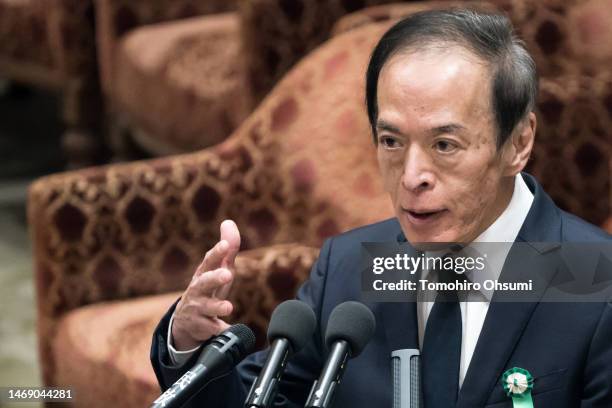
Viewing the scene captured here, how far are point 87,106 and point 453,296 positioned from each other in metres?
3.80

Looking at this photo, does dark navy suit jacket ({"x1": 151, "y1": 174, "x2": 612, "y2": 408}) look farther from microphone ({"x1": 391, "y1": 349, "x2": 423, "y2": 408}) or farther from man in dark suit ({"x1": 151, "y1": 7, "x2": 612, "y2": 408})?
microphone ({"x1": 391, "y1": 349, "x2": 423, "y2": 408})

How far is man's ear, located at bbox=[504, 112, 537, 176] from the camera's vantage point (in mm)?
1655

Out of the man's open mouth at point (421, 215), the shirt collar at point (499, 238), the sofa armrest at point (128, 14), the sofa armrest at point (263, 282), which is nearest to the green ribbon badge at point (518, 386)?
the shirt collar at point (499, 238)

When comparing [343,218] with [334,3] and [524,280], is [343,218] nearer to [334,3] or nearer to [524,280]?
[334,3]

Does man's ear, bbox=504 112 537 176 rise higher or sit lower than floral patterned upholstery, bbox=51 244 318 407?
higher

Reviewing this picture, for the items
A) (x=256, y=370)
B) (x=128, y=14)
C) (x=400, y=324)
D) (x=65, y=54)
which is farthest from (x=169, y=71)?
(x=400, y=324)

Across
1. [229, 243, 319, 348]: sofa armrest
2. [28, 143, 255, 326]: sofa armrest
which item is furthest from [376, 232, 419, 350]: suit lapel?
[28, 143, 255, 326]: sofa armrest

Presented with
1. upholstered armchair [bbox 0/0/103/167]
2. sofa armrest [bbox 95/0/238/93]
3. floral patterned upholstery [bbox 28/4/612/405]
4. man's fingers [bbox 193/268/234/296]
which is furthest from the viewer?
upholstered armchair [bbox 0/0/103/167]

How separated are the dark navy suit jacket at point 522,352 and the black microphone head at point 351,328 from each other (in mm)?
346

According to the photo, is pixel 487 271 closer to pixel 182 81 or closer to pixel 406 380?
pixel 406 380

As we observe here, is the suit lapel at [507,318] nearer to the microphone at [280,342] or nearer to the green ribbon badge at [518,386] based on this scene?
the green ribbon badge at [518,386]

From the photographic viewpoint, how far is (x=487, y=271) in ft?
5.58

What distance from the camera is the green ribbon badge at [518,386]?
1605 millimetres

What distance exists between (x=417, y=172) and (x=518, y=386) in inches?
13.4
